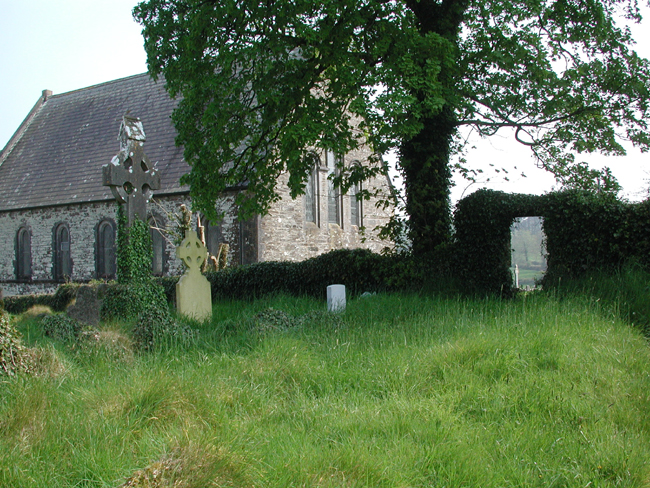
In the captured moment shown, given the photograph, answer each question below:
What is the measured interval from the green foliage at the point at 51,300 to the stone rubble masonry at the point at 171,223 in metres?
3.42

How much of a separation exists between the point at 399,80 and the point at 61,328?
291 inches

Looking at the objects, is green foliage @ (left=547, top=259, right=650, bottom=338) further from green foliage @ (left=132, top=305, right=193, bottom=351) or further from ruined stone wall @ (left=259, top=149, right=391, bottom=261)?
ruined stone wall @ (left=259, top=149, right=391, bottom=261)

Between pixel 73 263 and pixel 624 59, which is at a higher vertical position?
pixel 624 59

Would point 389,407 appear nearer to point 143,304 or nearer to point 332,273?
point 143,304

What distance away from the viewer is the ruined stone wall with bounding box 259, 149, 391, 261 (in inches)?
754

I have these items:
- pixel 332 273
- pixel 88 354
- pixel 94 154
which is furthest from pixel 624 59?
pixel 94 154

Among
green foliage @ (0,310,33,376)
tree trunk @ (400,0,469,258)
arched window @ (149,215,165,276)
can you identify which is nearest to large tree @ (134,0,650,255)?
tree trunk @ (400,0,469,258)

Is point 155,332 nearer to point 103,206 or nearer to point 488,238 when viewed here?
point 488,238

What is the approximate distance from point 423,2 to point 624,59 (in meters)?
4.75

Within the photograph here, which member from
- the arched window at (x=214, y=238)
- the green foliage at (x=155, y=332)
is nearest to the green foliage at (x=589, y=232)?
the green foliage at (x=155, y=332)

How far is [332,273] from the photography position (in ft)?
46.8

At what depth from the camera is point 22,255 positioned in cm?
2600

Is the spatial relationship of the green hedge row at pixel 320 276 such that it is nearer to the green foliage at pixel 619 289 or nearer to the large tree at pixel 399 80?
the large tree at pixel 399 80

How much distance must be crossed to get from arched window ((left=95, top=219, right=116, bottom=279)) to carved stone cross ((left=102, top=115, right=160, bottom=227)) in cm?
1315
